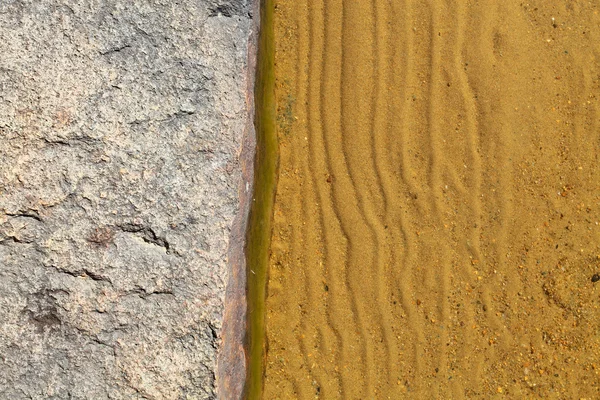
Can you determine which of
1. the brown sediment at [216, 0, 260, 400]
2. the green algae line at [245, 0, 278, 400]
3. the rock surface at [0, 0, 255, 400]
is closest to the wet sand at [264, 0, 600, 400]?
the green algae line at [245, 0, 278, 400]

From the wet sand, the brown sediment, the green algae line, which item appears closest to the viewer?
the brown sediment

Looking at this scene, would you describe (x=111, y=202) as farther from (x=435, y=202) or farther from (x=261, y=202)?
(x=435, y=202)

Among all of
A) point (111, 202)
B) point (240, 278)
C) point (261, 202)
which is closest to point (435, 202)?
point (261, 202)

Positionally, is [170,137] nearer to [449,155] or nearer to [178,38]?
[178,38]

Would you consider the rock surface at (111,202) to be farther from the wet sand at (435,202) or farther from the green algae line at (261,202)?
the wet sand at (435,202)

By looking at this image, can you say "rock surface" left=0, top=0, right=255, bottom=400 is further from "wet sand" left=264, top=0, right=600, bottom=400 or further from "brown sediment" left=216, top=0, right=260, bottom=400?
"wet sand" left=264, top=0, right=600, bottom=400

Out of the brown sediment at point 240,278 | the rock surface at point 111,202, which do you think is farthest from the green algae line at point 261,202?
the rock surface at point 111,202

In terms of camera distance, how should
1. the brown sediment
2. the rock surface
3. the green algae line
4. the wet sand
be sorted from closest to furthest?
the rock surface < the brown sediment < the green algae line < the wet sand
